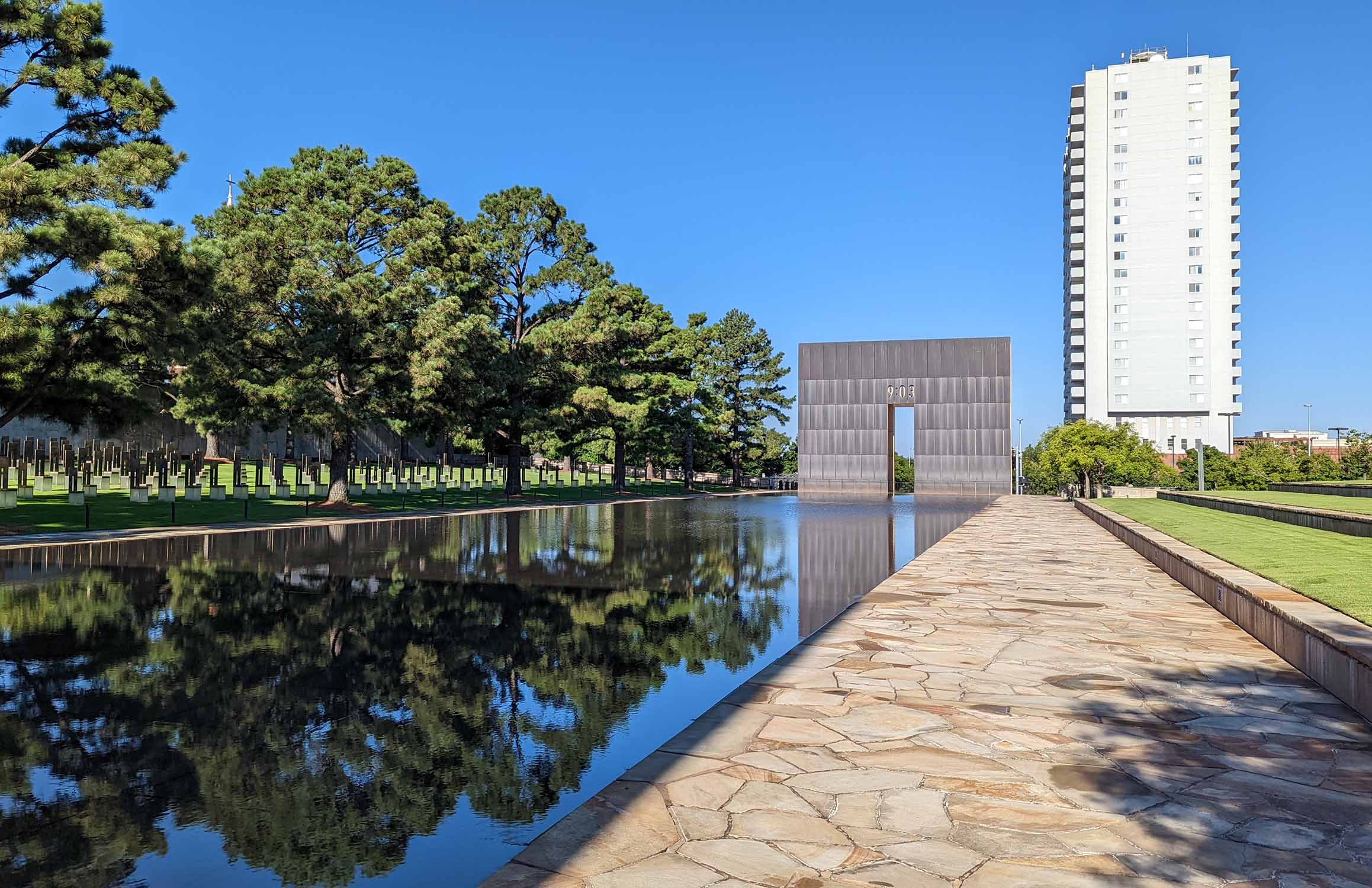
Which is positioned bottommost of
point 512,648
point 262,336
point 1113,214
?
point 512,648

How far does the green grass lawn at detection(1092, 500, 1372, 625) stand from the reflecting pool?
4.44 m

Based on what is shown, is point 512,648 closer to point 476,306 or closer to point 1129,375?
point 476,306

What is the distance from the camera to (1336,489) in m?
30.4

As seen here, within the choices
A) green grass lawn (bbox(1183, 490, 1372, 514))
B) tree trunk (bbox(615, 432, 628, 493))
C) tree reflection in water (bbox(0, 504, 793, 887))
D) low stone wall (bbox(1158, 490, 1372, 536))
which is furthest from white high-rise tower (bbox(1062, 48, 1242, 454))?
tree reflection in water (bbox(0, 504, 793, 887))

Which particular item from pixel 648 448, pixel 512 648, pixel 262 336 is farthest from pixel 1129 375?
pixel 512 648

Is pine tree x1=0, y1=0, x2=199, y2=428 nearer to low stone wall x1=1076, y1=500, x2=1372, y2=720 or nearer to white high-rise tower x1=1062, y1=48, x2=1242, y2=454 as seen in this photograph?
low stone wall x1=1076, y1=500, x2=1372, y2=720

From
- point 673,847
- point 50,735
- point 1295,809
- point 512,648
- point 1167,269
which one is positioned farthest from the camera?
point 1167,269

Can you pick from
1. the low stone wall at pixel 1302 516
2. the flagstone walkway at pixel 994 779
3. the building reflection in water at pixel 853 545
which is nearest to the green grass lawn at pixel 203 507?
the building reflection in water at pixel 853 545

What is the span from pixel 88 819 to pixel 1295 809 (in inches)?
214

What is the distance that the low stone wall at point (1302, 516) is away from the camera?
44.8 feet

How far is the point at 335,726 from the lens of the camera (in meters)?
5.31

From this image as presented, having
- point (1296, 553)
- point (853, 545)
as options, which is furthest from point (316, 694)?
point (853, 545)

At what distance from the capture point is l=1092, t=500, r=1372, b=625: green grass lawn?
7348 mm

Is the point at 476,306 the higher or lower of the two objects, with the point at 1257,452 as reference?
higher
